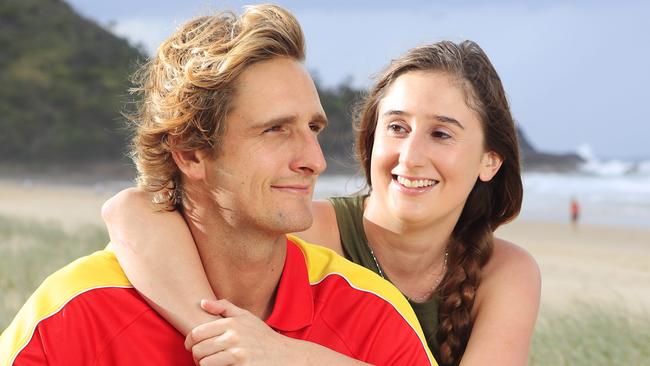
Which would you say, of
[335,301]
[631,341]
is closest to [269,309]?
[335,301]

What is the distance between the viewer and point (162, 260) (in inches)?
106

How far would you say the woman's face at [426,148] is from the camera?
362cm

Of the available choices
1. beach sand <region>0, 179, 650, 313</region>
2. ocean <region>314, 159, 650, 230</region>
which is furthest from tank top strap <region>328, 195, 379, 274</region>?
ocean <region>314, 159, 650, 230</region>

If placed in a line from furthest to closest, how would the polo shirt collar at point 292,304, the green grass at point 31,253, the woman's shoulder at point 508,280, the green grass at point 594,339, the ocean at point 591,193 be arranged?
1. the ocean at point 591,193
2. the green grass at point 31,253
3. the green grass at point 594,339
4. the woman's shoulder at point 508,280
5. the polo shirt collar at point 292,304

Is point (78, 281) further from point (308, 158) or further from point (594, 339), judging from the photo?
point (594, 339)

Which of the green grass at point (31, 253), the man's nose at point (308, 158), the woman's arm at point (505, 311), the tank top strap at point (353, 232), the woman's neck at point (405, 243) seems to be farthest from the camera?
the green grass at point (31, 253)

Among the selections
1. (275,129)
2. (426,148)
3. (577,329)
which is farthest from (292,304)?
(577,329)

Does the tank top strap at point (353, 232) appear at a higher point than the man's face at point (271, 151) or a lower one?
lower

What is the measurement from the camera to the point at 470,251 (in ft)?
13.1

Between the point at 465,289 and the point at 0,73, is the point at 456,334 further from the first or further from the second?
→ the point at 0,73

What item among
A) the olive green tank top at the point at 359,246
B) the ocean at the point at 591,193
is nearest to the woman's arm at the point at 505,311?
the olive green tank top at the point at 359,246

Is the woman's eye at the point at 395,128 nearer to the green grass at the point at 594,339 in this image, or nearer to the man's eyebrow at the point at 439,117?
the man's eyebrow at the point at 439,117

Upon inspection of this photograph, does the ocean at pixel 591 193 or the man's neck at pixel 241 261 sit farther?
the ocean at pixel 591 193

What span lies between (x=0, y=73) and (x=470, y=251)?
45965 millimetres
